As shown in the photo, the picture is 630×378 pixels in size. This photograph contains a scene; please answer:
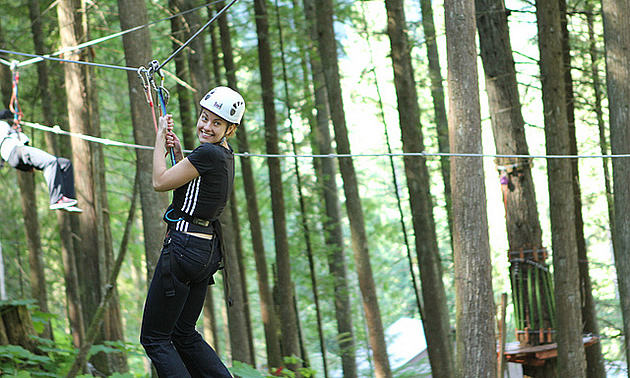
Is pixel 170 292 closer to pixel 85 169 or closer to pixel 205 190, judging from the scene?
pixel 205 190

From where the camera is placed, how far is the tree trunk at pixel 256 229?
1105 centimetres

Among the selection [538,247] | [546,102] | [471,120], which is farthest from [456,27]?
[538,247]

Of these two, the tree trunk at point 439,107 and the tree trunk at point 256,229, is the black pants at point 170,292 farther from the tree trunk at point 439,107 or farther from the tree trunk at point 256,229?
the tree trunk at point 439,107

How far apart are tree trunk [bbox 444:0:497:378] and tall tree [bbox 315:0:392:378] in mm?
4081

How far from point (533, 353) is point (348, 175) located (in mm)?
3972

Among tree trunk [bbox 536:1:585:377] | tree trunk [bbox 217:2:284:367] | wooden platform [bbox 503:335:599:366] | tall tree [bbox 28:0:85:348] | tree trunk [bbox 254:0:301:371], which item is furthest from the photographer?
tree trunk [bbox 217:2:284:367]

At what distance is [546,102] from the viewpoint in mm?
7320

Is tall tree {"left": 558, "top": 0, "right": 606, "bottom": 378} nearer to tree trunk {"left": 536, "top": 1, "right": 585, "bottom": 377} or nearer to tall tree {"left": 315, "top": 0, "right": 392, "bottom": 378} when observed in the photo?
tree trunk {"left": 536, "top": 1, "right": 585, "bottom": 377}

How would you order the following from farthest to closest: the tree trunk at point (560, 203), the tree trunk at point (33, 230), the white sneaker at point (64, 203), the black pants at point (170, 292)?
→ the tree trunk at point (33, 230) → the tree trunk at point (560, 203) → the white sneaker at point (64, 203) → the black pants at point (170, 292)

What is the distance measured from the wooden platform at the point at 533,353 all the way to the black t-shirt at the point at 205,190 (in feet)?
16.1

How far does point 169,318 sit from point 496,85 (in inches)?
222

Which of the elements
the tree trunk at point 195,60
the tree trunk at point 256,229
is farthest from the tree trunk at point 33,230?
the tree trunk at point 195,60

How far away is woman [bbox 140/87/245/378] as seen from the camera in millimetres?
3351

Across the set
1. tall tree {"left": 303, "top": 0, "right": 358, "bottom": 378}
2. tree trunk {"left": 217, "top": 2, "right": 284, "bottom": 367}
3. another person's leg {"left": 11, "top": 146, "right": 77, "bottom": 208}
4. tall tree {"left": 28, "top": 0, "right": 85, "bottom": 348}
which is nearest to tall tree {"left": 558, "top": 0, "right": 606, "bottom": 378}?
tree trunk {"left": 217, "top": 2, "right": 284, "bottom": 367}
